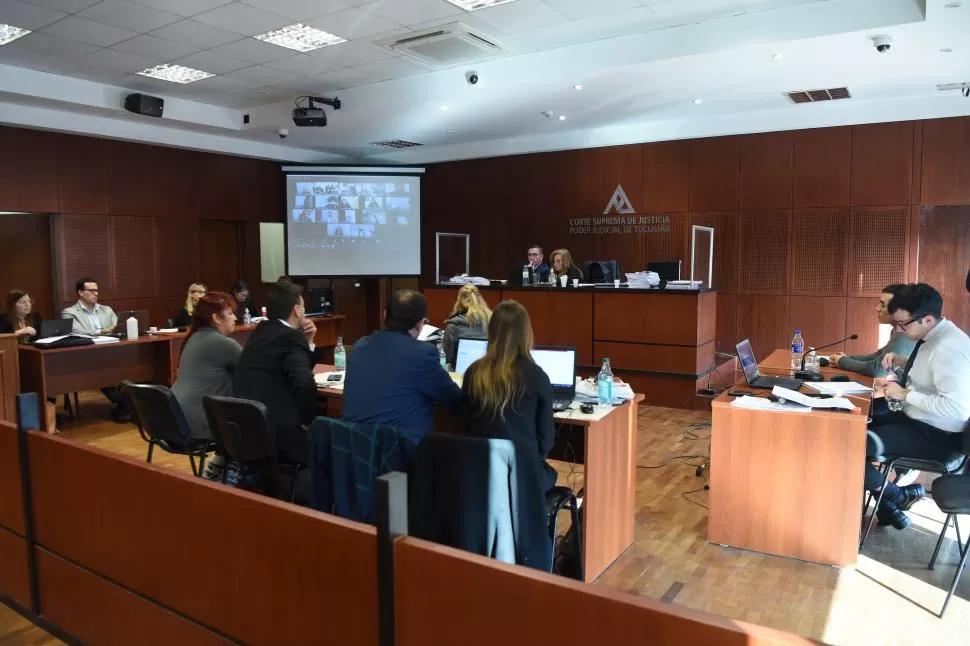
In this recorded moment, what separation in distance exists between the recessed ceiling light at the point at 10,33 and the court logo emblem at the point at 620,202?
651 centimetres

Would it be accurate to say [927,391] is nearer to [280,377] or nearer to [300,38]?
[280,377]

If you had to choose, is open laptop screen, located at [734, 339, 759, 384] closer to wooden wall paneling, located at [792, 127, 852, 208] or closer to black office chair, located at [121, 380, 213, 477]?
black office chair, located at [121, 380, 213, 477]

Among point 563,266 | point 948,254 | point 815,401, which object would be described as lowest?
point 815,401

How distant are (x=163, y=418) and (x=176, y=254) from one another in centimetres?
618

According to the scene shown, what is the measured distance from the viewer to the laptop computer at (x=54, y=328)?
597 centimetres

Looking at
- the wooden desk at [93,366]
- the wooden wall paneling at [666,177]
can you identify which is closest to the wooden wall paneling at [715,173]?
the wooden wall paneling at [666,177]

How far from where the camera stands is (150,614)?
1.98 metres

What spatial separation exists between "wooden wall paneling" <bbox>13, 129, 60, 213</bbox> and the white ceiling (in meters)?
0.37

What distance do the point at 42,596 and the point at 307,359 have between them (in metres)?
1.38

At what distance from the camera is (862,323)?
7602mm

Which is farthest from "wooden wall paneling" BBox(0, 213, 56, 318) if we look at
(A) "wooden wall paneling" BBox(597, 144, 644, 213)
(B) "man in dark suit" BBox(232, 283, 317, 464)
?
(A) "wooden wall paneling" BBox(597, 144, 644, 213)

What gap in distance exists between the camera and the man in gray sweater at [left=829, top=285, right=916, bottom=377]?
418 centimetres

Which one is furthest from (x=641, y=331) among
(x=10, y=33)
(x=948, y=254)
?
(x=10, y=33)

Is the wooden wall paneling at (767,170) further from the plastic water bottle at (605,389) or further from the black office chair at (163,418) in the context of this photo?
the black office chair at (163,418)
